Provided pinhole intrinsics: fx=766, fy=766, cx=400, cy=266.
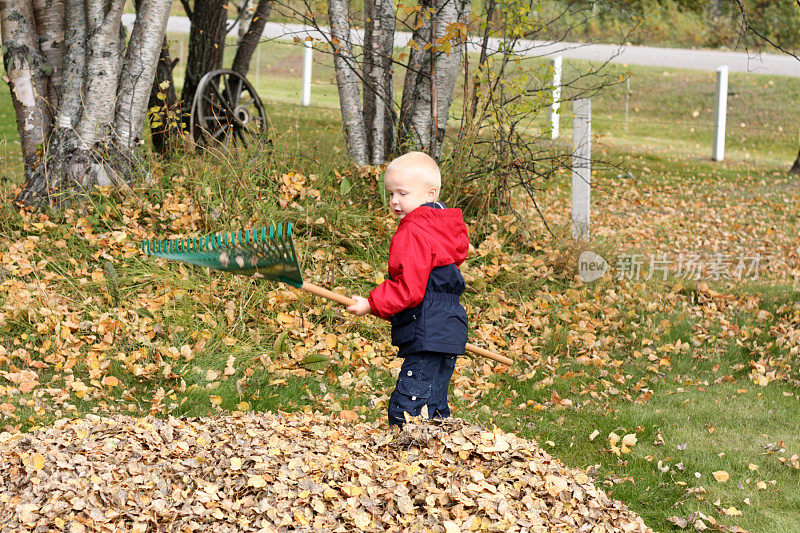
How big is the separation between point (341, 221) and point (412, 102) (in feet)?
4.76

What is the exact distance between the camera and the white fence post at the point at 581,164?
21.7 feet

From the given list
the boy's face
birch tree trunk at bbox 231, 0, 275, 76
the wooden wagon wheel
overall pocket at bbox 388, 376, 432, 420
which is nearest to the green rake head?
the boy's face

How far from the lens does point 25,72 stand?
6.02 m

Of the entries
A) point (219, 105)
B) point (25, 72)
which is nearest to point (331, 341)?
point (25, 72)

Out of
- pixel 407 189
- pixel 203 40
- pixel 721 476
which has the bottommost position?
pixel 721 476

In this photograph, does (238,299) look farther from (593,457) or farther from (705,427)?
(705,427)

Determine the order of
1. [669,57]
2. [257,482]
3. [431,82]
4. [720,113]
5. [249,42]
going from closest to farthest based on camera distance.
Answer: [257,482] < [431,82] < [249,42] < [720,113] < [669,57]

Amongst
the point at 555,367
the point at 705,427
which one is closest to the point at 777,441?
the point at 705,427

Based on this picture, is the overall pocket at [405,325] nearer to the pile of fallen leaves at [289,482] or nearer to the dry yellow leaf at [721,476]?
the pile of fallen leaves at [289,482]

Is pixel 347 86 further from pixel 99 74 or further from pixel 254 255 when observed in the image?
pixel 254 255

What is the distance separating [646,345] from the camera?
5395 mm

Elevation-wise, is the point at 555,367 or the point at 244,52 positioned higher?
the point at 244,52

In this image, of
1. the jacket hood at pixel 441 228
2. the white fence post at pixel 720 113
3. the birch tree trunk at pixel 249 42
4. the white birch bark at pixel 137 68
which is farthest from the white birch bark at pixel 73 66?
the white fence post at pixel 720 113

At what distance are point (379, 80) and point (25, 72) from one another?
2816 millimetres
